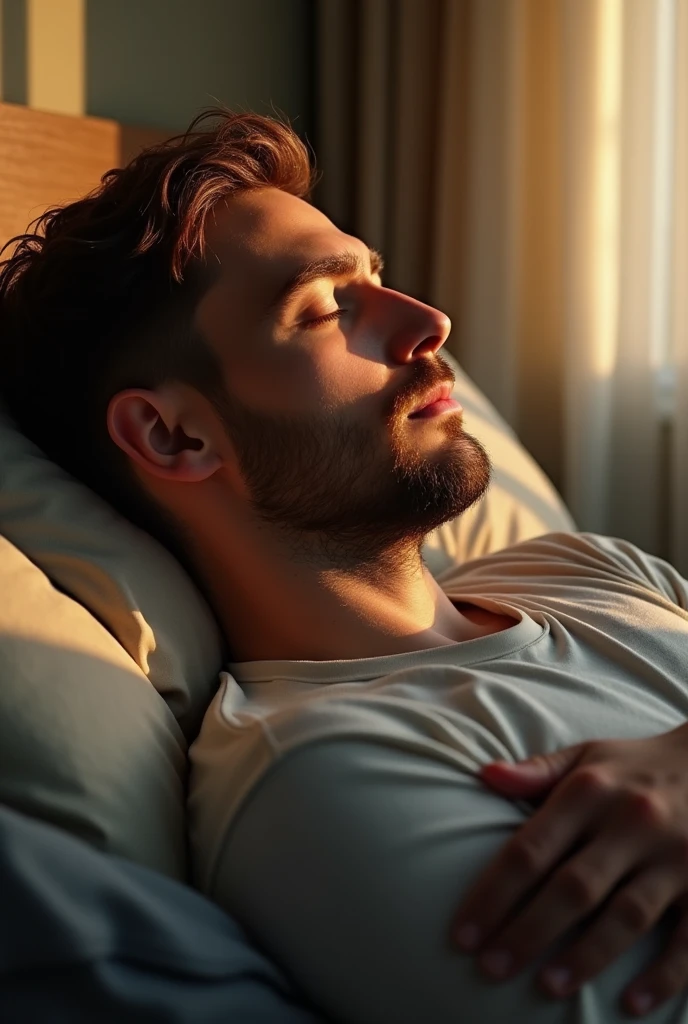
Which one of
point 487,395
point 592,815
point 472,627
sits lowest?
point 487,395

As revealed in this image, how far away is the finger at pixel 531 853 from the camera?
0.79 m

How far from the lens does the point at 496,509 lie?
1.68 meters

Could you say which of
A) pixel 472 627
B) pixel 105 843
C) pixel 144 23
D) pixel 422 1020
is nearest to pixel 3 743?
pixel 105 843

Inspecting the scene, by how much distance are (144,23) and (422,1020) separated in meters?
2.06

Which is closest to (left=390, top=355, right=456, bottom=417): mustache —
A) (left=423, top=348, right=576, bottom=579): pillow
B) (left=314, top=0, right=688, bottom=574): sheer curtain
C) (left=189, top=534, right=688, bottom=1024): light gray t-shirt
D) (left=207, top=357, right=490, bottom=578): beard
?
(left=207, top=357, right=490, bottom=578): beard

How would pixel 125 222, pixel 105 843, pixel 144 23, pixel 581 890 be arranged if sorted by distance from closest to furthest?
pixel 581 890, pixel 105 843, pixel 125 222, pixel 144 23

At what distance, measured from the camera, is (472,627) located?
1.25 meters

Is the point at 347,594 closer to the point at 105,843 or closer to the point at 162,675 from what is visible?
the point at 162,675

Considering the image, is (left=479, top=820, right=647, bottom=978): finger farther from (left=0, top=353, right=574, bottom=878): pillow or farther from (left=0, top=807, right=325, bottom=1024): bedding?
(left=0, top=353, right=574, bottom=878): pillow

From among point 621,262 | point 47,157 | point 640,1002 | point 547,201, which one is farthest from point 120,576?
point 547,201

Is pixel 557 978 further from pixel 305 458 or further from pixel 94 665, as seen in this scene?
pixel 305 458

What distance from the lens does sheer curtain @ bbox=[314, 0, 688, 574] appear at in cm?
211

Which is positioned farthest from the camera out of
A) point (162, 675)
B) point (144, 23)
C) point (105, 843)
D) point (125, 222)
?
point (144, 23)

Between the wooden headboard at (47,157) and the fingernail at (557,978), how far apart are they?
4.57ft
